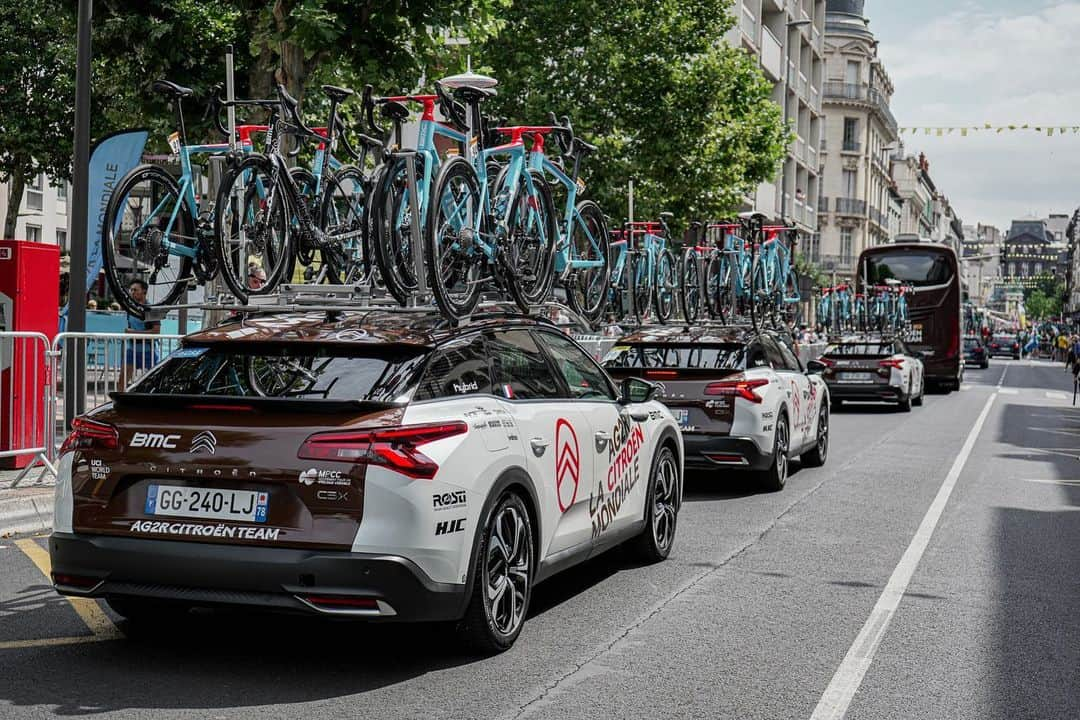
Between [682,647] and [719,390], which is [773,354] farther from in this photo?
[682,647]

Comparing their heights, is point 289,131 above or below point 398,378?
above

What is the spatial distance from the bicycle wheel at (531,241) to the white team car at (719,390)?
2883mm

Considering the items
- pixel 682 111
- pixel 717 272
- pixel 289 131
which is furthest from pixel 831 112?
pixel 289 131

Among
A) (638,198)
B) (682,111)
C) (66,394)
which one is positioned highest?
(682,111)

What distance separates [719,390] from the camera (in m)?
11.3

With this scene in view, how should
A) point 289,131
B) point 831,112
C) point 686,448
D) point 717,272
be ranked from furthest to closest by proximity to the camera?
point 831,112, point 717,272, point 686,448, point 289,131

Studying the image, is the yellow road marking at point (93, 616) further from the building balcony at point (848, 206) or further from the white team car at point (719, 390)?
the building balcony at point (848, 206)

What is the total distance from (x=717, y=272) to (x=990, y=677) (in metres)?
8.84

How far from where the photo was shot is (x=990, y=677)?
18.3 ft

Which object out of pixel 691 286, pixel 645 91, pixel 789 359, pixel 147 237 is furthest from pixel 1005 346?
pixel 147 237

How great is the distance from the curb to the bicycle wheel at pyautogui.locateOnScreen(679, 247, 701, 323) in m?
6.53

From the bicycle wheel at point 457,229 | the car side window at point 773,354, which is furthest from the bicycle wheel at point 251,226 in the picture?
the car side window at point 773,354

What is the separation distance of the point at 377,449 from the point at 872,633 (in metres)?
2.77

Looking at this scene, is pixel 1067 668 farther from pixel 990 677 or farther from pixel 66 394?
pixel 66 394
